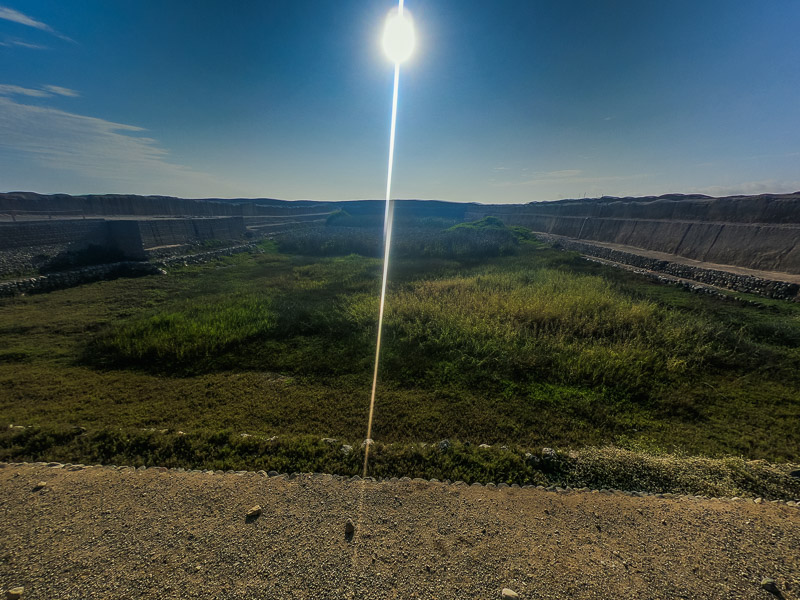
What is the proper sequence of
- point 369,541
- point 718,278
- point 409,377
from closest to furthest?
1. point 369,541
2. point 409,377
3. point 718,278

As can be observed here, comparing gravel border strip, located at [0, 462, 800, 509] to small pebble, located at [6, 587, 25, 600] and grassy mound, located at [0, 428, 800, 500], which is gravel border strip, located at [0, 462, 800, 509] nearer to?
grassy mound, located at [0, 428, 800, 500]

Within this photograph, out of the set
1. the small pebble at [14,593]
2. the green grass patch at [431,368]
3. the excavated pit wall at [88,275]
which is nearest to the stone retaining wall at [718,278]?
the green grass patch at [431,368]

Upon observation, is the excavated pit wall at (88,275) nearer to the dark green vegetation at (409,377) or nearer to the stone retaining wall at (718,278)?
the dark green vegetation at (409,377)

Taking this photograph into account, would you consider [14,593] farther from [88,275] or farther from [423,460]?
[88,275]

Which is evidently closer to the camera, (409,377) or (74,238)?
(409,377)

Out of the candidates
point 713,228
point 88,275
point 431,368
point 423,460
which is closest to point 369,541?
point 423,460

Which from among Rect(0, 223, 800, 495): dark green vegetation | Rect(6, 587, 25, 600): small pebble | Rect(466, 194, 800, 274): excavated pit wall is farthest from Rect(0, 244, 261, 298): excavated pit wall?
Rect(466, 194, 800, 274): excavated pit wall

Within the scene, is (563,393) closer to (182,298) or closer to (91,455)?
(91,455)
